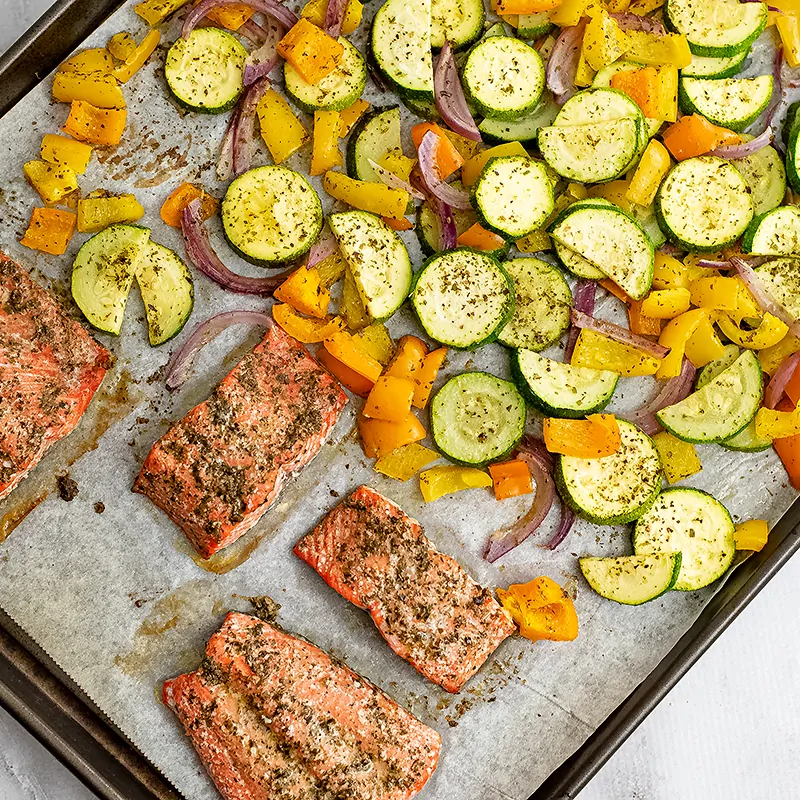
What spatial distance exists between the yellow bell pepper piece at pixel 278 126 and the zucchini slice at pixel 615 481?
2260 millimetres

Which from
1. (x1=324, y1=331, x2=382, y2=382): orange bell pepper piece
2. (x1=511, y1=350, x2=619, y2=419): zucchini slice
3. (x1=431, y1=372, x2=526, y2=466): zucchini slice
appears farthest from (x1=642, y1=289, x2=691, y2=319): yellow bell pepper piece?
(x1=324, y1=331, x2=382, y2=382): orange bell pepper piece

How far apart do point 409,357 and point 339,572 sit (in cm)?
120

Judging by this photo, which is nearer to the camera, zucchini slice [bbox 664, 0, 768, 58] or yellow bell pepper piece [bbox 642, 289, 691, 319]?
yellow bell pepper piece [bbox 642, 289, 691, 319]

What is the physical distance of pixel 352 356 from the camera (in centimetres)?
459

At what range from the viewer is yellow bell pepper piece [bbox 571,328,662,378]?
479cm

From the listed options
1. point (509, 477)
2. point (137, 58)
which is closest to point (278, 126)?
point (137, 58)

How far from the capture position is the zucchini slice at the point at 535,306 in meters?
4.76

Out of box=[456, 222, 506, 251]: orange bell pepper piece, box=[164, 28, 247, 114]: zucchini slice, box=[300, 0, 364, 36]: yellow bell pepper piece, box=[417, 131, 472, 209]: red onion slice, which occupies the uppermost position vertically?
box=[300, 0, 364, 36]: yellow bell pepper piece

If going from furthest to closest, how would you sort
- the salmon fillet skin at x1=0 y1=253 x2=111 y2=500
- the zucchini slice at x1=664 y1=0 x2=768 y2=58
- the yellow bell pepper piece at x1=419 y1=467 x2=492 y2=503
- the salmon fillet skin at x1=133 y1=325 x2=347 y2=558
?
the zucchini slice at x1=664 y1=0 x2=768 y2=58
the yellow bell pepper piece at x1=419 y1=467 x2=492 y2=503
the salmon fillet skin at x1=133 y1=325 x2=347 y2=558
the salmon fillet skin at x1=0 y1=253 x2=111 y2=500

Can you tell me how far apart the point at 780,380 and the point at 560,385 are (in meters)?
1.27

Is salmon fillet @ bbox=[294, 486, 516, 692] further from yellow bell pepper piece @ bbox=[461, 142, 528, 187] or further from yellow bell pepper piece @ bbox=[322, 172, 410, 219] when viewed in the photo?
yellow bell pepper piece @ bbox=[461, 142, 528, 187]

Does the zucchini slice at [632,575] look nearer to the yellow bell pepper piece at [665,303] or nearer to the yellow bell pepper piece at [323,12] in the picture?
the yellow bell pepper piece at [665,303]

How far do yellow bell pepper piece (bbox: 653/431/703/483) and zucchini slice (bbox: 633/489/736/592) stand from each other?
0.11 meters

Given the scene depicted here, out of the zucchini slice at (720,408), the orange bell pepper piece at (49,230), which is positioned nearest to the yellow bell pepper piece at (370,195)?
the orange bell pepper piece at (49,230)
